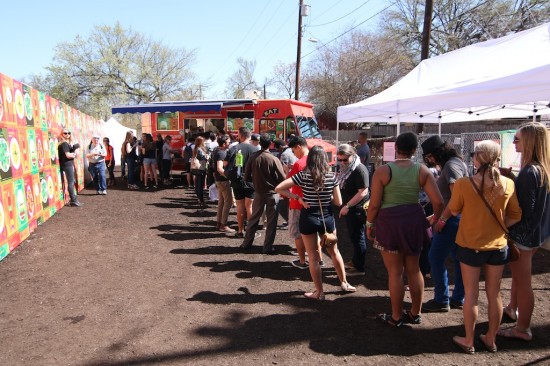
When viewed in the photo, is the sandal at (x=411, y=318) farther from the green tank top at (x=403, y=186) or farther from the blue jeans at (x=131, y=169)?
the blue jeans at (x=131, y=169)

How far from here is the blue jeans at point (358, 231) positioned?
4.98 meters

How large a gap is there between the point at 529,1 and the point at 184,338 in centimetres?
2918

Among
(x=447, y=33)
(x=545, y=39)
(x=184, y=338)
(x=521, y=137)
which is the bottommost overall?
(x=184, y=338)

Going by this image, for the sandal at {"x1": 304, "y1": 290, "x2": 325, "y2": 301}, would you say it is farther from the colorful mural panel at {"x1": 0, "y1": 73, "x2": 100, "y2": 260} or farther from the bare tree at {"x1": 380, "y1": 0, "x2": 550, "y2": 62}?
the bare tree at {"x1": 380, "y1": 0, "x2": 550, "y2": 62}

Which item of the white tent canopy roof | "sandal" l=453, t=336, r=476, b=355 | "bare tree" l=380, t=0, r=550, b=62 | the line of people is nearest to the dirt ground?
"sandal" l=453, t=336, r=476, b=355

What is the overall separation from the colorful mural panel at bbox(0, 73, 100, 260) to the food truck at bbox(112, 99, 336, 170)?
398cm

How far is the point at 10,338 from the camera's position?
3.49m

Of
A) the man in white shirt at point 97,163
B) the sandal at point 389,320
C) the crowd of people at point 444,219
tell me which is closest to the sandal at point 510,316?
the crowd of people at point 444,219

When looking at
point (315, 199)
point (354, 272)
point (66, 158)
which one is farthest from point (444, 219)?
point (66, 158)

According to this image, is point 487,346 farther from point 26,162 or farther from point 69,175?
point 69,175

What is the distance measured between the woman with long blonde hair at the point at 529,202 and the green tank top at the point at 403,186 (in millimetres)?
795

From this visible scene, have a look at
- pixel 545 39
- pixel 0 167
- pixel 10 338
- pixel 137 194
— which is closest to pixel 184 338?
pixel 10 338

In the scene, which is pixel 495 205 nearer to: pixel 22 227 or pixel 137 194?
pixel 22 227

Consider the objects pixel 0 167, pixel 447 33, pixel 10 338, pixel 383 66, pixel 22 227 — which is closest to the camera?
pixel 10 338
